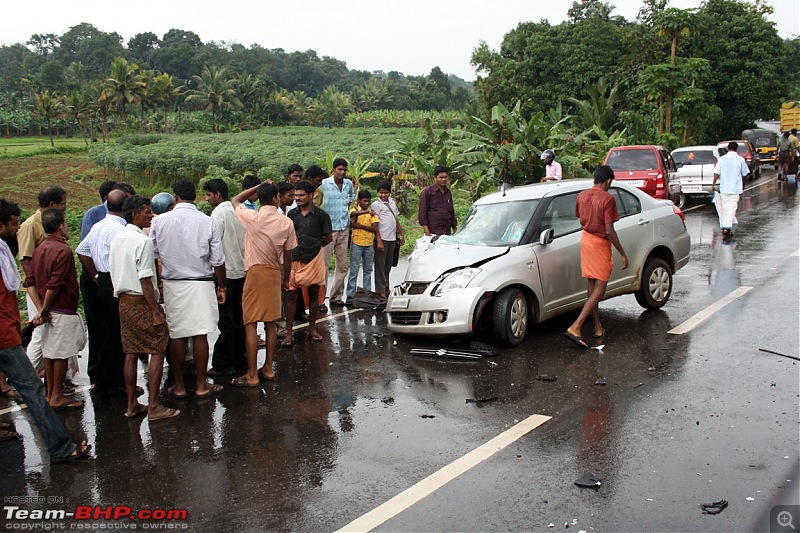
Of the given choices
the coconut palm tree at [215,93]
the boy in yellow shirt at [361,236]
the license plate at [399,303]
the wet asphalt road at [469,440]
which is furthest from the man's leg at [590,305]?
the coconut palm tree at [215,93]

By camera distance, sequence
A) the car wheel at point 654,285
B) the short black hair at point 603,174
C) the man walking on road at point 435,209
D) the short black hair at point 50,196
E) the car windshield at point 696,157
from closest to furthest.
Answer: the short black hair at point 50,196 → the short black hair at point 603,174 → the car wheel at point 654,285 → the man walking on road at point 435,209 → the car windshield at point 696,157

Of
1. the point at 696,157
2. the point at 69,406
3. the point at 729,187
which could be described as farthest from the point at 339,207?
the point at 696,157

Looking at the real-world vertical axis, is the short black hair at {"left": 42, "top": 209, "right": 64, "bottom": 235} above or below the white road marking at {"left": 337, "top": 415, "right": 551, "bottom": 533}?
above

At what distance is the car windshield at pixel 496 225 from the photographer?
876 centimetres

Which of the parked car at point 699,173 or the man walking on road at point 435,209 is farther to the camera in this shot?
the parked car at point 699,173

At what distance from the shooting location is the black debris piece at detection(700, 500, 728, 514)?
14.3 feet

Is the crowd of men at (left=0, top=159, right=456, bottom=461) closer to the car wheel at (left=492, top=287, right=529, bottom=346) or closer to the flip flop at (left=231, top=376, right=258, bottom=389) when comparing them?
the flip flop at (left=231, top=376, right=258, bottom=389)

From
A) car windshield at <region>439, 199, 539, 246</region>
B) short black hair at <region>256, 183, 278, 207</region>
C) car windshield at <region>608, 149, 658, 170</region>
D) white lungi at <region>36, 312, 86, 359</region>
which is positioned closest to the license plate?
car windshield at <region>439, 199, 539, 246</region>

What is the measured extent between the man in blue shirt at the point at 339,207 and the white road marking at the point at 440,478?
15.7 feet

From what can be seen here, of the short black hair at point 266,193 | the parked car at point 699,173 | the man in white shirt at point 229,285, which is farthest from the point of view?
the parked car at point 699,173

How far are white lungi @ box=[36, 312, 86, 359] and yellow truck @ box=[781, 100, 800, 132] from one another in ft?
146

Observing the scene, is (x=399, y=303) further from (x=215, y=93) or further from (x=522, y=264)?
(x=215, y=93)

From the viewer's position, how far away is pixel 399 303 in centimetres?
849

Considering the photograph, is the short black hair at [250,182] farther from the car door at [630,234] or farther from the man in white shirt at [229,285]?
the car door at [630,234]
